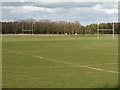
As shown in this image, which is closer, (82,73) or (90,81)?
(90,81)

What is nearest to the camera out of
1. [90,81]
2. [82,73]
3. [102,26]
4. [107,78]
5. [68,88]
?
[68,88]

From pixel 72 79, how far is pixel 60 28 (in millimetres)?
141360

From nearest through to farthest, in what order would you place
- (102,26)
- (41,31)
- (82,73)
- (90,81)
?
(90,81) → (82,73) → (102,26) → (41,31)

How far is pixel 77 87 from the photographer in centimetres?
745

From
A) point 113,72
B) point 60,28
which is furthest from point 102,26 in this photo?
point 113,72

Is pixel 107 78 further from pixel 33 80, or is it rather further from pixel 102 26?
pixel 102 26

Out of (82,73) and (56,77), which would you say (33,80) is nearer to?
(56,77)

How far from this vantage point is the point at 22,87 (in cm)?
744

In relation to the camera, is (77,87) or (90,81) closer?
(77,87)

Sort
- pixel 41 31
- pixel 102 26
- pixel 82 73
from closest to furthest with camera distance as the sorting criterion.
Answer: pixel 82 73 → pixel 102 26 → pixel 41 31

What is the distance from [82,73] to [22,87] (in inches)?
123

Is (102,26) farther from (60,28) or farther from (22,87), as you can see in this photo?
(22,87)

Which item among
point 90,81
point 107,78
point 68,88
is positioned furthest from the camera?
point 107,78

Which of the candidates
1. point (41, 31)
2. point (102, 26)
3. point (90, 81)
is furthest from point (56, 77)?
point (41, 31)
